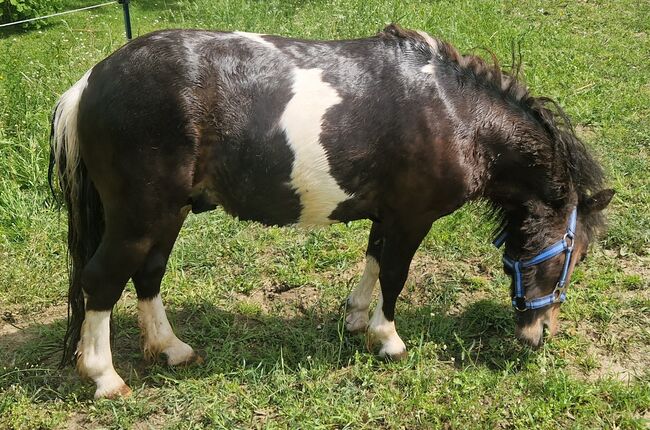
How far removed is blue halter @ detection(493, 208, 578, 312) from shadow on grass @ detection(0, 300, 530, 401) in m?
0.30

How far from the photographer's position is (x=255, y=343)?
3779mm

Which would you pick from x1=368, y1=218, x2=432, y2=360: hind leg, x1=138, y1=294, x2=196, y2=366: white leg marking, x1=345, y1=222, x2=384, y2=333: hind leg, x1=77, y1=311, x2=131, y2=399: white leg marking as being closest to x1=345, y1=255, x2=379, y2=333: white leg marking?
x1=345, y1=222, x2=384, y2=333: hind leg

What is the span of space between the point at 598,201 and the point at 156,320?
249 centimetres

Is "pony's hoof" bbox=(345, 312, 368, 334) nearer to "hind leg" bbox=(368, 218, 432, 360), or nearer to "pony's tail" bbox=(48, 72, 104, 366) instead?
"hind leg" bbox=(368, 218, 432, 360)

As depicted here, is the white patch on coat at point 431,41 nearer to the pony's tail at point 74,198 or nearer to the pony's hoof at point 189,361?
the pony's tail at point 74,198

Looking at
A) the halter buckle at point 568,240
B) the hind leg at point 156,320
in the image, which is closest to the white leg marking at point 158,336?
the hind leg at point 156,320

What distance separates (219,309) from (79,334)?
915 mm

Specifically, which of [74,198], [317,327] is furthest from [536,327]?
[74,198]

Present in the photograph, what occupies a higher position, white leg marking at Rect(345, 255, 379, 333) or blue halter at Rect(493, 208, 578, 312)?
blue halter at Rect(493, 208, 578, 312)

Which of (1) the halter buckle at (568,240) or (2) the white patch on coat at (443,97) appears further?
(1) the halter buckle at (568,240)

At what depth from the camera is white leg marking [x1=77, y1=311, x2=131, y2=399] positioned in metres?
3.22

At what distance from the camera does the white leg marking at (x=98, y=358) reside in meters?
3.22

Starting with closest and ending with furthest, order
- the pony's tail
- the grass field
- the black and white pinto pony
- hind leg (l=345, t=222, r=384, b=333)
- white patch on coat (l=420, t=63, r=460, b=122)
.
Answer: the black and white pinto pony < the pony's tail < white patch on coat (l=420, t=63, r=460, b=122) < the grass field < hind leg (l=345, t=222, r=384, b=333)

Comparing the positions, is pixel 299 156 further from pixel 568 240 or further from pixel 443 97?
pixel 568 240
